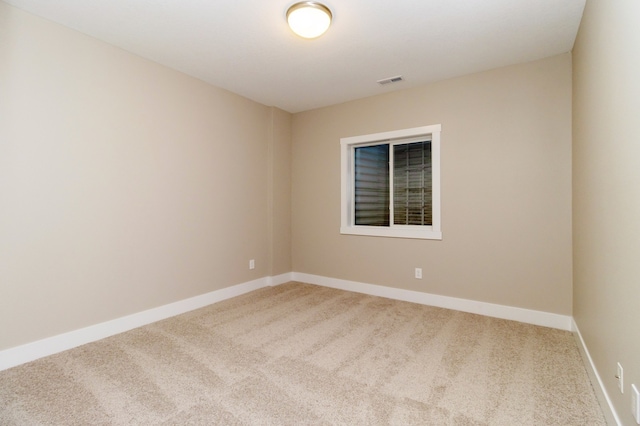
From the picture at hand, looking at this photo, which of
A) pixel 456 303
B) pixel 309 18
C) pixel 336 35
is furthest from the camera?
pixel 456 303

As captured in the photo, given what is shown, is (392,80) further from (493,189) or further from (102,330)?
(102,330)

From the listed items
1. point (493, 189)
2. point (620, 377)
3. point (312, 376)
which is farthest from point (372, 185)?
point (620, 377)

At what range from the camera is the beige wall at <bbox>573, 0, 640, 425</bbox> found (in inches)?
51.3

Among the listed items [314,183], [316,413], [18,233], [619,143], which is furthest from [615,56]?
[18,233]

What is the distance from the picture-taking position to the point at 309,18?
2219 mm

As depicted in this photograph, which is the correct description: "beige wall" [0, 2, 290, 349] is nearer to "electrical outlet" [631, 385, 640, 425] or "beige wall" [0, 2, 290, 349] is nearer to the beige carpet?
the beige carpet

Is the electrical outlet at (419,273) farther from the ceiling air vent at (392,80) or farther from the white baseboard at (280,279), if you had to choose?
the ceiling air vent at (392,80)

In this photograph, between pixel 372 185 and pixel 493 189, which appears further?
pixel 372 185

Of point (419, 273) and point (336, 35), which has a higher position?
point (336, 35)

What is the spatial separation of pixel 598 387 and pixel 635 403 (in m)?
0.70

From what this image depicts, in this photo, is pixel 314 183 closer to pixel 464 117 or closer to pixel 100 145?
pixel 464 117

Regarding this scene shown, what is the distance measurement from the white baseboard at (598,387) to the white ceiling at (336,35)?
2491 mm

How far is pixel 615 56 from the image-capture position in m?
1.53

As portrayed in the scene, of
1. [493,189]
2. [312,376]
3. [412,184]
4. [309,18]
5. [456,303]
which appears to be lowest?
[312,376]
